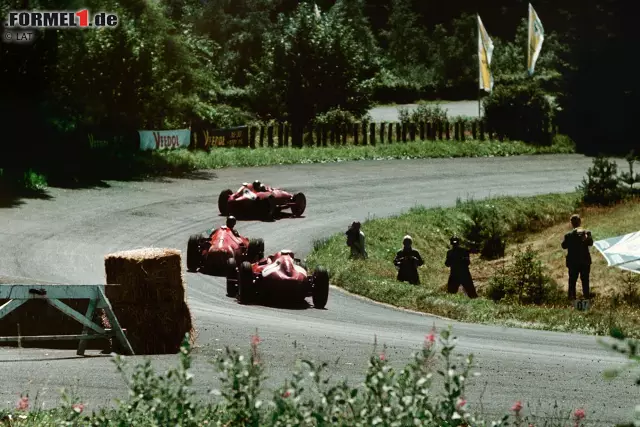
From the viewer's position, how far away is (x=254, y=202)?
31.5 m

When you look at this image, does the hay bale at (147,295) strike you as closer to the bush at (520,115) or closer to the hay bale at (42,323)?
the hay bale at (42,323)

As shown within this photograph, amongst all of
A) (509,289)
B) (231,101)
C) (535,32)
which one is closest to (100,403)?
(509,289)

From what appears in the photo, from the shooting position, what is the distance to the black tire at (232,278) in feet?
69.6

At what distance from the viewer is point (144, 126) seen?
41.0 metres

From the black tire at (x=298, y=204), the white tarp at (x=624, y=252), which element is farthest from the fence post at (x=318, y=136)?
the white tarp at (x=624, y=252)

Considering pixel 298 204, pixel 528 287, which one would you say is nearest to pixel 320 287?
pixel 528 287

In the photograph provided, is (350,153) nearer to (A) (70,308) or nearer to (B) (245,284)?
(B) (245,284)

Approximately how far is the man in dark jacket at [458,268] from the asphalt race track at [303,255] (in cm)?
178

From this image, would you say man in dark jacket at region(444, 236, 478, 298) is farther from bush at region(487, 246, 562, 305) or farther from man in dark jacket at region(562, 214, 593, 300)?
man in dark jacket at region(562, 214, 593, 300)

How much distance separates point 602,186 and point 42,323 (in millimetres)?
24634

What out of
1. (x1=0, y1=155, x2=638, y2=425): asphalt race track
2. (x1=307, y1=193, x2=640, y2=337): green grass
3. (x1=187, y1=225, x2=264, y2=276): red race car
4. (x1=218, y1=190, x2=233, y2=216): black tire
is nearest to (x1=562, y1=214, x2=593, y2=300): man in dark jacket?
(x1=307, y1=193, x2=640, y2=337): green grass

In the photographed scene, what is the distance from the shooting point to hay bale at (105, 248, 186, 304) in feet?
43.9

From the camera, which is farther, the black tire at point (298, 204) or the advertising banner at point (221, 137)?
the advertising banner at point (221, 137)

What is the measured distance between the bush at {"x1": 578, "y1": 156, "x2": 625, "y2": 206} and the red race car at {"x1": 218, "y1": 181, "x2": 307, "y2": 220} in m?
9.79
